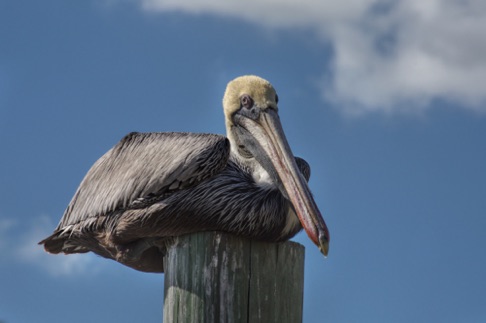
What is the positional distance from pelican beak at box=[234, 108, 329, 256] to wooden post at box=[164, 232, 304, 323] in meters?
0.23

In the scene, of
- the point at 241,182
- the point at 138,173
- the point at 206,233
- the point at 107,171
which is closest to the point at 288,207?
the point at 241,182

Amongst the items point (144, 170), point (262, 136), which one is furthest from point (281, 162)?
point (144, 170)

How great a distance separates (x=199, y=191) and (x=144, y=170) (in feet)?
1.55

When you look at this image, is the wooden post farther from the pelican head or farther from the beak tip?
the pelican head

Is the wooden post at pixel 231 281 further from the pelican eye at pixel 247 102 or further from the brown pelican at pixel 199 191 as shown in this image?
the pelican eye at pixel 247 102

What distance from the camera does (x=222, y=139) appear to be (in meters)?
5.16

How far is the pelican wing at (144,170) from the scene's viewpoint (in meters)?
5.00

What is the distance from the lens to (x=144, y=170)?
5262 mm

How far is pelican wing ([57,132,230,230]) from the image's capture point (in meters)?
5.00

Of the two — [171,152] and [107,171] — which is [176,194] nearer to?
[171,152]

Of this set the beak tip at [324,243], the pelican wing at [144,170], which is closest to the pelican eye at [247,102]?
the pelican wing at [144,170]

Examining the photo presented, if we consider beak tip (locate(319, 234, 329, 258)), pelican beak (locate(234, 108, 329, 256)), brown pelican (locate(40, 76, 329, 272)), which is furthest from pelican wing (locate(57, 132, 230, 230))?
beak tip (locate(319, 234, 329, 258))

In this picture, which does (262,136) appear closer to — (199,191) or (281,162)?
(281,162)

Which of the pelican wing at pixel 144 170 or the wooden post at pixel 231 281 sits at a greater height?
the pelican wing at pixel 144 170
